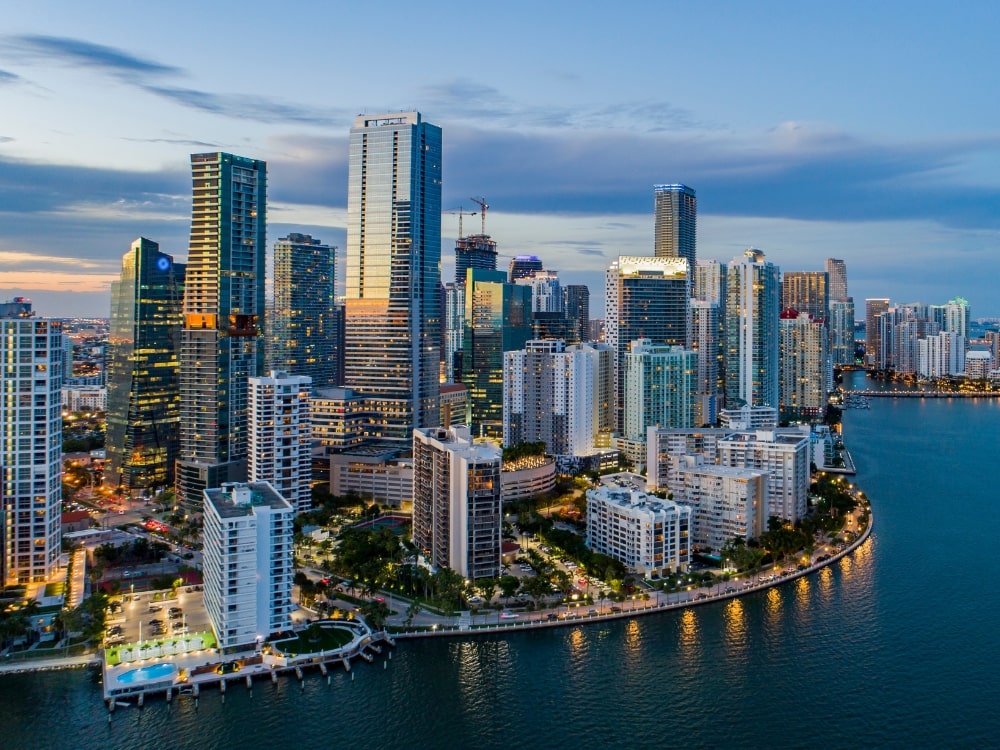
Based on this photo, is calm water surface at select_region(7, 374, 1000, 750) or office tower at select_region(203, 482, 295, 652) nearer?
calm water surface at select_region(7, 374, 1000, 750)

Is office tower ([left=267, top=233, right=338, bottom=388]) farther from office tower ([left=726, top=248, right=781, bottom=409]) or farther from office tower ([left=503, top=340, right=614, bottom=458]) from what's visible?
office tower ([left=726, top=248, right=781, bottom=409])

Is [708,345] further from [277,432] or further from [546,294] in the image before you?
[277,432]

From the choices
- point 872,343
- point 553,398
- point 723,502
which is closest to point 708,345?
point 553,398

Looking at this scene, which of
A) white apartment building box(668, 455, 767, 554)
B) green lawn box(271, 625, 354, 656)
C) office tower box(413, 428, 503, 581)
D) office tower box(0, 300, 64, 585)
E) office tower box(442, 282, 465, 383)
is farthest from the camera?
office tower box(442, 282, 465, 383)

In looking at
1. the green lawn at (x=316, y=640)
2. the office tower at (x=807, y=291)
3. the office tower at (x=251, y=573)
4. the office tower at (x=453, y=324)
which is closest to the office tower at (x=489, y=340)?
the office tower at (x=453, y=324)

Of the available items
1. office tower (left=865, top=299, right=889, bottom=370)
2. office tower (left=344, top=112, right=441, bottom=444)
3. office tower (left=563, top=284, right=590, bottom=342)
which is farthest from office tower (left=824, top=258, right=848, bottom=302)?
office tower (left=344, top=112, right=441, bottom=444)

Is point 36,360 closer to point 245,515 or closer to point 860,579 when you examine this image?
point 245,515
